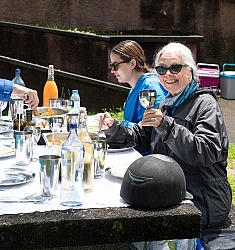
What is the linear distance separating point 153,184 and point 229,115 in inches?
286

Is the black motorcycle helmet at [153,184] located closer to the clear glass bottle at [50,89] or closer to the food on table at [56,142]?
the food on table at [56,142]

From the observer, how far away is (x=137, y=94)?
426cm

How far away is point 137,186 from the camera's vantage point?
2309 millimetres

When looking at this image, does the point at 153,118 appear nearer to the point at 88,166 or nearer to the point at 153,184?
the point at 88,166

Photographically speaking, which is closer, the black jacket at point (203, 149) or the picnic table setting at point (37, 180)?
the picnic table setting at point (37, 180)

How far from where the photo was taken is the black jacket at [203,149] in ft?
9.68

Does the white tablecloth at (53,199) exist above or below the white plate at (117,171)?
below

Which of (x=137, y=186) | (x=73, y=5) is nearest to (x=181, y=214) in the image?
(x=137, y=186)

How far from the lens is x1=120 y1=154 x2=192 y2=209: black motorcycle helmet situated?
89.9 inches

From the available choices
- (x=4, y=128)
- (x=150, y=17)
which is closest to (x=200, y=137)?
(x=4, y=128)

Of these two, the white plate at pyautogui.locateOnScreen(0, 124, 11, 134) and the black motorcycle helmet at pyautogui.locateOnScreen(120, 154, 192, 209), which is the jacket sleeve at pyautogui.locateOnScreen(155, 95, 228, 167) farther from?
the white plate at pyautogui.locateOnScreen(0, 124, 11, 134)

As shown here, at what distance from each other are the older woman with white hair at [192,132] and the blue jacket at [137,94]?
0.62 m

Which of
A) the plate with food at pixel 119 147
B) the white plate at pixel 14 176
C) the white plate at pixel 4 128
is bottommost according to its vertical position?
the white plate at pixel 14 176

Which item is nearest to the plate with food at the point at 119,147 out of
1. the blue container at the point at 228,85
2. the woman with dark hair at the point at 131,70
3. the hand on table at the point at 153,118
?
the hand on table at the point at 153,118
